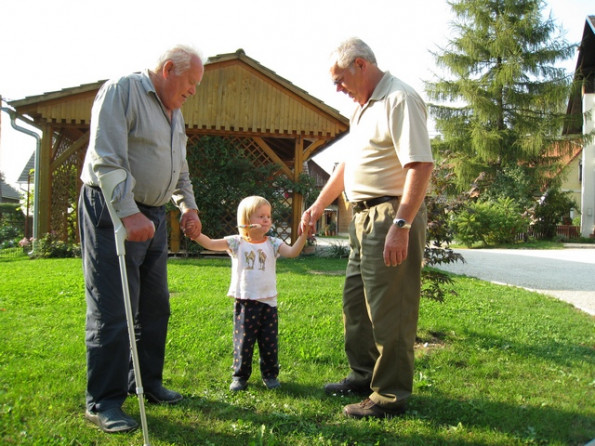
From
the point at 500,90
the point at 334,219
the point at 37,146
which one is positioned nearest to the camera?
the point at 37,146

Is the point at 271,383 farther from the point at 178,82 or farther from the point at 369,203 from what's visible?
the point at 178,82

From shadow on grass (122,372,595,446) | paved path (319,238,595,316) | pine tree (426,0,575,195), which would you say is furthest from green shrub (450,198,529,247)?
shadow on grass (122,372,595,446)

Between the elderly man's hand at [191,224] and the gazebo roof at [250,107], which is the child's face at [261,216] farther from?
the gazebo roof at [250,107]

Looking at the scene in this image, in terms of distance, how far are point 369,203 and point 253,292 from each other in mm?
956

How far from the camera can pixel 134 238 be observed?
8.09 ft

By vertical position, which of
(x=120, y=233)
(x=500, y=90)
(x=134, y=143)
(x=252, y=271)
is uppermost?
(x=500, y=90)

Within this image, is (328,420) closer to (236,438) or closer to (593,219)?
(236,438)

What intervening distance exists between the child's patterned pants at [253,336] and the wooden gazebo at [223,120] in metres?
9.13

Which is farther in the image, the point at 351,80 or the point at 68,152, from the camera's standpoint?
the point at 68,152

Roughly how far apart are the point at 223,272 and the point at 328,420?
636 cm

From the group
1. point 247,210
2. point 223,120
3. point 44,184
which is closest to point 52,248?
Result: point 44,184

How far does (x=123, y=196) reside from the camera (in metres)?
2.43

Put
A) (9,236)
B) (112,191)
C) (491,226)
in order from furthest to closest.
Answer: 1. (491,226)
2. (9,236)
3. (112,191)

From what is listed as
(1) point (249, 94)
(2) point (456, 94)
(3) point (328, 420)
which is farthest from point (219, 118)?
(2) point (456, 94)
